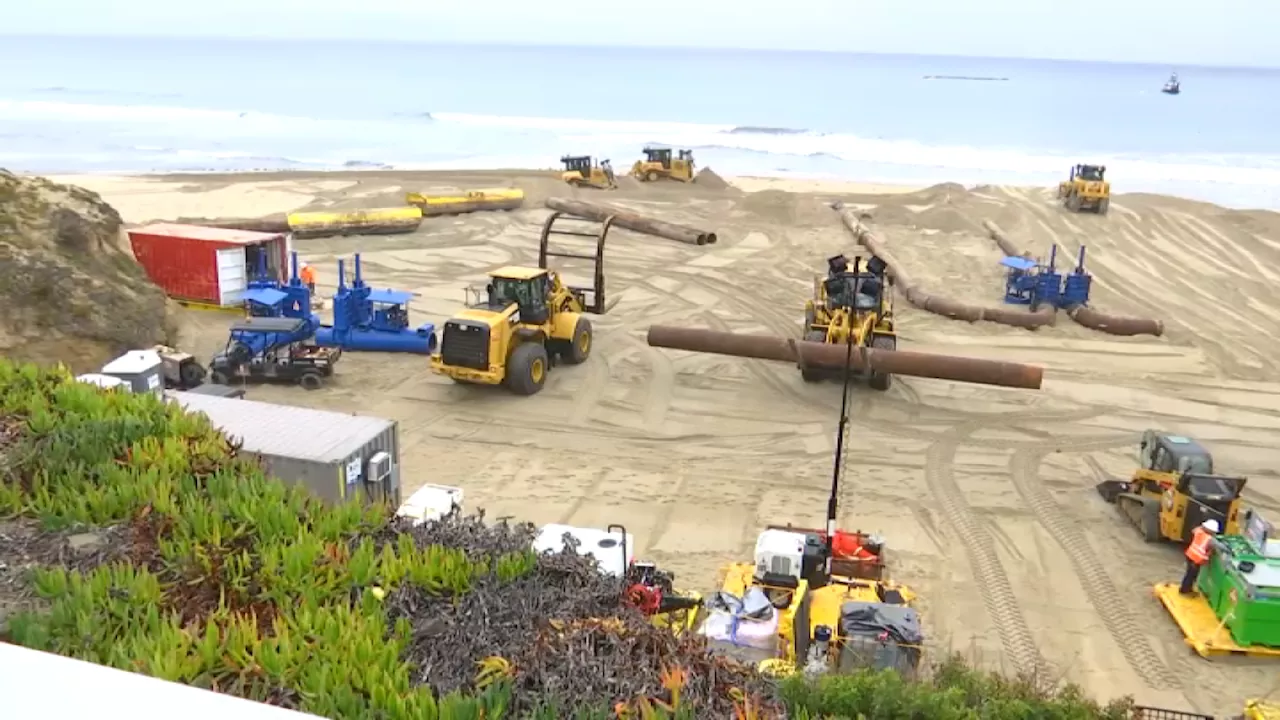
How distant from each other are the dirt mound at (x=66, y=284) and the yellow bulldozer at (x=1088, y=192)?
29063 millimetres

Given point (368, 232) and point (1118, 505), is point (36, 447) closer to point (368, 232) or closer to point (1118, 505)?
point (1118, 505)

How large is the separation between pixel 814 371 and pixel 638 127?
71.0 meters

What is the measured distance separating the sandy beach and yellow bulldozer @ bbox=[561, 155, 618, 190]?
397 inches

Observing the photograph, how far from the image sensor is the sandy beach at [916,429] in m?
10.8

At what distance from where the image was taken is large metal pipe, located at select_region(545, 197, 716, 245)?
95.6 ft

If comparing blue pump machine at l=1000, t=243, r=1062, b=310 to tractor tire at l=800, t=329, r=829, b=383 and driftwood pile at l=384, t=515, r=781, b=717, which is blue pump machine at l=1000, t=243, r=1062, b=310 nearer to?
tractor tire at l=800, t=329, r=829, b=383

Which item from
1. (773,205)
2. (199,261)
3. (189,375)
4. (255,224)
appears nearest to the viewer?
(189,375)

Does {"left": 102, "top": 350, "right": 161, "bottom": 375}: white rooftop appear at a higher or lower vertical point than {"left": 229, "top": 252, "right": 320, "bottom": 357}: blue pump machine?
higher

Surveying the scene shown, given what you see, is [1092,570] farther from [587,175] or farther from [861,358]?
[587,175]

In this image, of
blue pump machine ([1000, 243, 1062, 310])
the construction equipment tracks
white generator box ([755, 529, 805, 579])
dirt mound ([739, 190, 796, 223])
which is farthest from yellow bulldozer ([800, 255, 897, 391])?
dirt mound ([739, 190, 796, 223])

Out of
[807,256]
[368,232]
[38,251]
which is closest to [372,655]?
[38,251]

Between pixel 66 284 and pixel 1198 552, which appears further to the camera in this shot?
pixel 66 284

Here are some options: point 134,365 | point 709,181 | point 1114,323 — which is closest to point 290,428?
point 134,365

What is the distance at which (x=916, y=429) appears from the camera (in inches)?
613
